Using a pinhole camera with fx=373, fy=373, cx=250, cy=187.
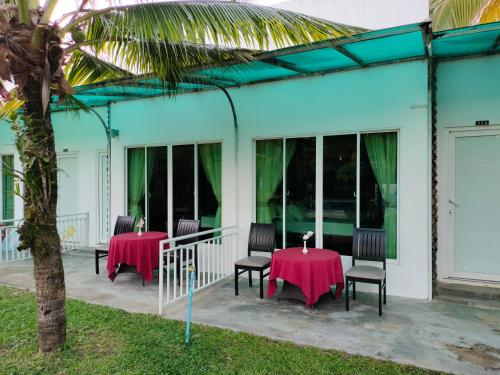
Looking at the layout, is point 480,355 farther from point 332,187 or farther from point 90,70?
point 90,70

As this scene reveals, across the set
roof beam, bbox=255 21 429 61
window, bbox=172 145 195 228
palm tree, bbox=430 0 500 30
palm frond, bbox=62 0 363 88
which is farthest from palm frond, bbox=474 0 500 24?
window, bbox=172 145 195 228

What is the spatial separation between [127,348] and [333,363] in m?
1.89

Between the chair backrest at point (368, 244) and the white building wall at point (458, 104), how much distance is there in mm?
1045

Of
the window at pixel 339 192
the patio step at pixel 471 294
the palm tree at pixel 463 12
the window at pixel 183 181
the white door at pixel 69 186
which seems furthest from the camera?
the white door at pixel 69 186

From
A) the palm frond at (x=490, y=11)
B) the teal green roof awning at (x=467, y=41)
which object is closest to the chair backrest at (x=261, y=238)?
the teal green roof awning at (x=467, y=41)

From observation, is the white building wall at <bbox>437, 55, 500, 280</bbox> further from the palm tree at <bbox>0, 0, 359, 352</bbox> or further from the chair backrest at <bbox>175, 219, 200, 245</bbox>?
the chair backrest at <bbox>175, 219, 200, 245</bbox>

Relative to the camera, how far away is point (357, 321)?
4180mm

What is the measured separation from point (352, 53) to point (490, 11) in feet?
8.03

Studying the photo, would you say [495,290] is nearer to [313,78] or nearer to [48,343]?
[313,78]

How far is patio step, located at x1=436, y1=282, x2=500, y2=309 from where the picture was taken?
472 cm

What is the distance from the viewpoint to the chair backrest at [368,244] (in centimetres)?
491

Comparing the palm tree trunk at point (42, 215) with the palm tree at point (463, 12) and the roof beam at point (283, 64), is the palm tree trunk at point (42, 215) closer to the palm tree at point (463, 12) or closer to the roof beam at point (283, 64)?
the roof beam at point (283, 64)

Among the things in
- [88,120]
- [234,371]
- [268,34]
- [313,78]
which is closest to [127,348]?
[234,371]

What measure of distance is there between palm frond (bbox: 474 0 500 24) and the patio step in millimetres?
3875
